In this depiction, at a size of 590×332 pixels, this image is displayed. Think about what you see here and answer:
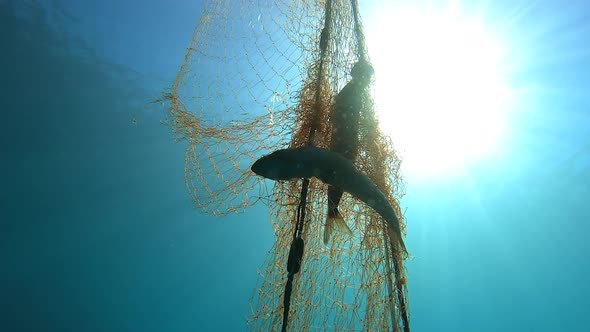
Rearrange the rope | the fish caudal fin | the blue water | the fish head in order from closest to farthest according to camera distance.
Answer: the rope → the fish head → the fish caudal fin → the blue water

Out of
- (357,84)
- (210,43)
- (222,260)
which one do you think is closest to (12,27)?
(210,43)

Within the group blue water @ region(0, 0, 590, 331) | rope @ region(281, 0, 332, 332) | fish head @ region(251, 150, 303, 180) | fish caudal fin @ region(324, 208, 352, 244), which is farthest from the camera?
blue water @ region(0, 0, 590, 331)

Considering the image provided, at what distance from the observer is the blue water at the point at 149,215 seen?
2769 centimetres

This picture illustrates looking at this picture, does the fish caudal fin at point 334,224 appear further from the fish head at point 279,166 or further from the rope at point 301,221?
the fish head at point 279,166

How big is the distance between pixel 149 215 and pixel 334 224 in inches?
2631

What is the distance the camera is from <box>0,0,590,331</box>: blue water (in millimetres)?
27688

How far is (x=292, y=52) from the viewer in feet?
11.6

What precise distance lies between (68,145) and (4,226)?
1136 inches

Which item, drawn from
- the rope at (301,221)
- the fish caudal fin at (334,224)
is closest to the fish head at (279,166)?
the rope at (301,221)

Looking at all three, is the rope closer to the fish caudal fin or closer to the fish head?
the fish head

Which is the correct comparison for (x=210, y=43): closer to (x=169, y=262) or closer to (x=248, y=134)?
(x=248, y=134)

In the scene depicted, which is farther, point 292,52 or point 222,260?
point 222,260

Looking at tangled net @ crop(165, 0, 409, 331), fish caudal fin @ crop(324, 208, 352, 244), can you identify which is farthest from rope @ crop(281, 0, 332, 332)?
fish caudal fin @ crop(324, 208, 352, 244)

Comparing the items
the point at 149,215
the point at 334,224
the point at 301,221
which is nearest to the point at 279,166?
the point at 301,221
